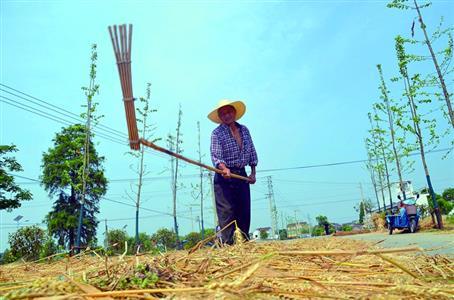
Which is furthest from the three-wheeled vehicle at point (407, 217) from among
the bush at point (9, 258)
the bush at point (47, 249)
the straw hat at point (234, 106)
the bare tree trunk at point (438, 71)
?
the bush at point (47, 249)

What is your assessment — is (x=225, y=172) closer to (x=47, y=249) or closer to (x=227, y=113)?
(x=227, y=113)

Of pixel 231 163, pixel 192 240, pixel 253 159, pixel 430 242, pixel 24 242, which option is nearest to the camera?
pixel 231 163

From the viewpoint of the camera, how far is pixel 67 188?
27.8 metres

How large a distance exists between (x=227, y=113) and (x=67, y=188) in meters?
26.5

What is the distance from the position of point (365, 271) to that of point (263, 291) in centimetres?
70

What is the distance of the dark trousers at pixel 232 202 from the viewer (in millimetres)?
3873

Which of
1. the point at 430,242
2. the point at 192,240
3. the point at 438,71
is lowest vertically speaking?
the point at 430,242

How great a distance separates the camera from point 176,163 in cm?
2222

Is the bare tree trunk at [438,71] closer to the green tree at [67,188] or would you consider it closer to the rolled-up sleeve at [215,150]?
the rolled-up sleeve at [215,150]

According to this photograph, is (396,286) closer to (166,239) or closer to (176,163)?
(176,163)

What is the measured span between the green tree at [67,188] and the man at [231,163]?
23.6m

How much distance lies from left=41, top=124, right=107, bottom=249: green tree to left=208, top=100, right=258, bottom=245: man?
2359cm

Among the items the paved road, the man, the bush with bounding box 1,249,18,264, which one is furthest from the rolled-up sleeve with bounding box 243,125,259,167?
the bush with bounding box 1,249,18,264

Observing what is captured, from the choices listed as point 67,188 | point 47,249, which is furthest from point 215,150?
point 67,188
